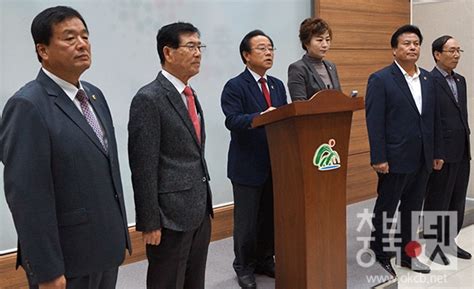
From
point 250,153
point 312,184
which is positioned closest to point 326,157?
point 312,184

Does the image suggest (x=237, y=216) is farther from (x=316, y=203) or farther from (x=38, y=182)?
(x=38, y=182)

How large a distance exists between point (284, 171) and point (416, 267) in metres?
1.50

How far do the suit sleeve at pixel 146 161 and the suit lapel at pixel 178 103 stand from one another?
9 centimetres

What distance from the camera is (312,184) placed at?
Answer: 7.34ft

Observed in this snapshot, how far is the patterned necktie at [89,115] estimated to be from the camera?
1623mm

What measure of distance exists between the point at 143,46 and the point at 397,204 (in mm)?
1973

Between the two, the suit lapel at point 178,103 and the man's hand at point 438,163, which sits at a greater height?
the suit lapel at point 178,103

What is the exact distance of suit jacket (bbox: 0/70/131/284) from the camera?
142cm

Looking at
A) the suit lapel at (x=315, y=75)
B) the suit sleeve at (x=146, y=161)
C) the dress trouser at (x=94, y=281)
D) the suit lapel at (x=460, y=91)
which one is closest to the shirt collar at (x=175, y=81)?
the suit sleeve at (x=146, y=161)

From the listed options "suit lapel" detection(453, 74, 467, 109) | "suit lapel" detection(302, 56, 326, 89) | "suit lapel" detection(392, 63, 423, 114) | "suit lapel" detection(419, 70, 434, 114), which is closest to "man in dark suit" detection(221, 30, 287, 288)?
"suit lapel" detection(302, 56, 326, 89)

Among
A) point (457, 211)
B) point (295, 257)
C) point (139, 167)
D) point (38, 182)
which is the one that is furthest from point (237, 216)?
point (457, 211)

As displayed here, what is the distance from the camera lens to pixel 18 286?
2803 millimetres

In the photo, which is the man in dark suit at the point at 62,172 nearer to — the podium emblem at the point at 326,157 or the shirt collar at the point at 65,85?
the shirt collar at the point at 65,85

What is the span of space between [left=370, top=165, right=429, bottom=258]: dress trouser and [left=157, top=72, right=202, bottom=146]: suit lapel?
5.36 ft
